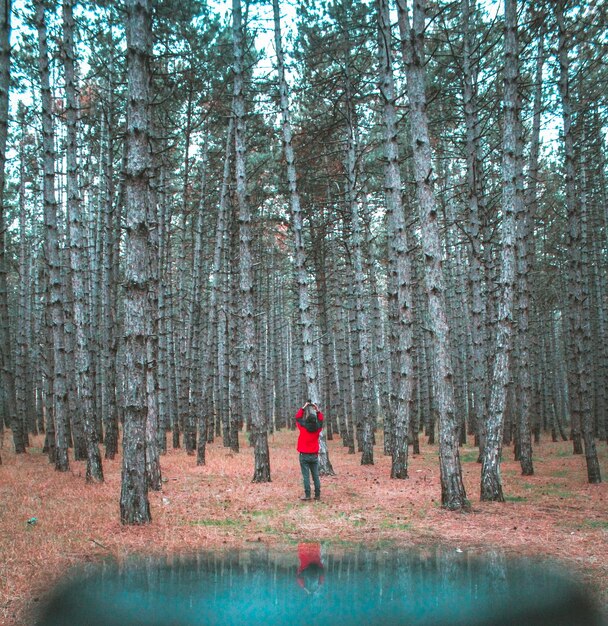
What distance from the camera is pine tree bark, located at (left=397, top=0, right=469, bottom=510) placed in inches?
366

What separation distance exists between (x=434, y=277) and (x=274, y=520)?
5.10m

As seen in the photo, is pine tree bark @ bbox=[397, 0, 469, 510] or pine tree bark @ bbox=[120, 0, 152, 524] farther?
pine tree bark @ bbox=[397, 0, 469, 510]

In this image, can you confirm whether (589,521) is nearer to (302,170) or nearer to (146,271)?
(146,271)

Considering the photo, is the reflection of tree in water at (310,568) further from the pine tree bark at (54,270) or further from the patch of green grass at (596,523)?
the pine tree bark at (54,270)

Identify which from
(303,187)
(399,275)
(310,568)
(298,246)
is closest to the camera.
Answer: (310,568)

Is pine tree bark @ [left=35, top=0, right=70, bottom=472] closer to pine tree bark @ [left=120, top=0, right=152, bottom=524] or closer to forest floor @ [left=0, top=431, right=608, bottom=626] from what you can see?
forest floor @ [left=0, top=431, right=608, bottom=626]

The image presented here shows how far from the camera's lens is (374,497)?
35.9 ft

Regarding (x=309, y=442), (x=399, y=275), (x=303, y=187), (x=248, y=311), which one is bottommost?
(x=309, y=442)

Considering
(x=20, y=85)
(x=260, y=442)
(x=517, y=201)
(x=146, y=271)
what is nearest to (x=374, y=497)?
(x=260, y=442)

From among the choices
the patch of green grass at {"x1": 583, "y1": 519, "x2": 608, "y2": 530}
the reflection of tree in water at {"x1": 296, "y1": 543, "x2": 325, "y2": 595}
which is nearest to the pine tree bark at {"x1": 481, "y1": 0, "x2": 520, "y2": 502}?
the patch of green grass at {"x1": 583, "y1": 519, "x2": 608, "y2": 530}

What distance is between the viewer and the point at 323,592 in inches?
215

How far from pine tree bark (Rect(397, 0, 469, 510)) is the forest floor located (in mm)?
683

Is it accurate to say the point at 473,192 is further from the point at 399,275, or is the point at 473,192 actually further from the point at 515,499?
the point at 515,499

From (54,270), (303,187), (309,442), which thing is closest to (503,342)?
(309,442)
